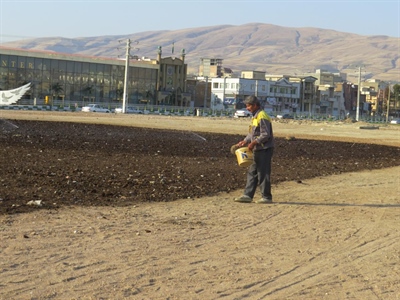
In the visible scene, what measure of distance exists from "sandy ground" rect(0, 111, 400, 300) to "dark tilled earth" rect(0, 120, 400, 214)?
92 cm

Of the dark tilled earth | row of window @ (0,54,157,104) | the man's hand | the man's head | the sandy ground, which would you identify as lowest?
the sandy ground

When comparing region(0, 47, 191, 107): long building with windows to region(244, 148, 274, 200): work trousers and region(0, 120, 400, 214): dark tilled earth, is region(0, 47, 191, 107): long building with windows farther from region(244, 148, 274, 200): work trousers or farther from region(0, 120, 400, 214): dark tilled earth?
region(244, 148, 274, 200): work trousers

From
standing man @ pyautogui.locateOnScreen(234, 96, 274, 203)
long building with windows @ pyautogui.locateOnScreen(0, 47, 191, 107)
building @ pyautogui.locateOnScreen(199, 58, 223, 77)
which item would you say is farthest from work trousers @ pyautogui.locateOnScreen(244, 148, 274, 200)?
building @ pyautogui.locateOnScreen(199, 58, 223, 77)

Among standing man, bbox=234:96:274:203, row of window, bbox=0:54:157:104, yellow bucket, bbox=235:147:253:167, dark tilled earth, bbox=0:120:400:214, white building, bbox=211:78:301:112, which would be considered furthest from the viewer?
white building, bbox=211:78:301:112

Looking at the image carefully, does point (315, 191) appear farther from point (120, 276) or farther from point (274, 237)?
point (120, 276)

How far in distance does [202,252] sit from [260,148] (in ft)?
15.2

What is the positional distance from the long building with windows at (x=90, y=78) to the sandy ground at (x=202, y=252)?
309 ft

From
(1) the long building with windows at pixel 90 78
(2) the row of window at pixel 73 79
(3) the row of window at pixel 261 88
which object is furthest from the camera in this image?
(3) the row of window at pixel 261 88

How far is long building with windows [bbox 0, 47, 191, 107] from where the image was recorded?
113 m

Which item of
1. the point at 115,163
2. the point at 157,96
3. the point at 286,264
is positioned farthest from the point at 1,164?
the point at 157,96

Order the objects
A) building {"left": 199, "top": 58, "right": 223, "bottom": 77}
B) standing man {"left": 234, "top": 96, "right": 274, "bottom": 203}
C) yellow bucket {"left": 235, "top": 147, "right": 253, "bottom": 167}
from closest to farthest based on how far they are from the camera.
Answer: standing man {"left": 234, "top": 96, "right": 274, "bottom": 203} → yellow bucket {"left": 235, "top": 147, "right": 253, "bottom": 167} → building {"left": 199, "top": 58, "right": 223, "bottom": 77}

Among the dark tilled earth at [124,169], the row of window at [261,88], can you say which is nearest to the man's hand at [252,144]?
the dark tilled earth at [124,169]

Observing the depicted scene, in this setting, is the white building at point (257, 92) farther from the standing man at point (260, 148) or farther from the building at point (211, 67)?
the standing man at point (260, 148)

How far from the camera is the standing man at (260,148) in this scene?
532 inches
